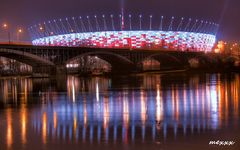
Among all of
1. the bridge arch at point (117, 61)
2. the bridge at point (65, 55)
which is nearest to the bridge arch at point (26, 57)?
the bridge at point (65, 55)

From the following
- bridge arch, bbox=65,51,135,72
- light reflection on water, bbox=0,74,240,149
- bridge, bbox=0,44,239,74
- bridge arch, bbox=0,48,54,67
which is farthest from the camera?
bridge arch, bbox=65,51,135,72

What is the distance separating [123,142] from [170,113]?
837cm

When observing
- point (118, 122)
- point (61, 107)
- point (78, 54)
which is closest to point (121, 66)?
point (78, 54)

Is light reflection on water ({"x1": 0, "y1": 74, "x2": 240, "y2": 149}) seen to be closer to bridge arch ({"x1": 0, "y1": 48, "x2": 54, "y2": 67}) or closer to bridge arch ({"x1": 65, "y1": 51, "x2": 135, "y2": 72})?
bridge arch ({"x1": 0, "y1": 48, "x2": 54, "y2": 67})

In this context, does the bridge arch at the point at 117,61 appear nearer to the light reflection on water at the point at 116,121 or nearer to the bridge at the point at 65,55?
the bridge at the point at 65,55

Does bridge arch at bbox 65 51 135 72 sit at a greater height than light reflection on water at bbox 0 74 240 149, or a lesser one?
greater

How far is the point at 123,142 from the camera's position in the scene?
17.7m

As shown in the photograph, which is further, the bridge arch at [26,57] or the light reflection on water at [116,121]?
the bridge arch at [26,57]

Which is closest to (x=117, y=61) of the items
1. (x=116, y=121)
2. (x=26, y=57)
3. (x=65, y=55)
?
(x=65, y=55)

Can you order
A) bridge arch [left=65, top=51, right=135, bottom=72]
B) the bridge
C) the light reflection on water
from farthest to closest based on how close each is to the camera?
bridge arch [left=65, top=51, right=135, bottom=72], the bridge, the light reflection on water

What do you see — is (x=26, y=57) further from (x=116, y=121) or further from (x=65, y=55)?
(x=116, y=121)

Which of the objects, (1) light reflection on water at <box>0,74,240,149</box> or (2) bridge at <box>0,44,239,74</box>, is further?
(2) bridge at <box>0,44,239,74</box>

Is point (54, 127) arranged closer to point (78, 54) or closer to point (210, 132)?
point (210, 132)

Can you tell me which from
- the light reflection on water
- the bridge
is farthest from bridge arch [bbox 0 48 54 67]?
the light reflection on water
